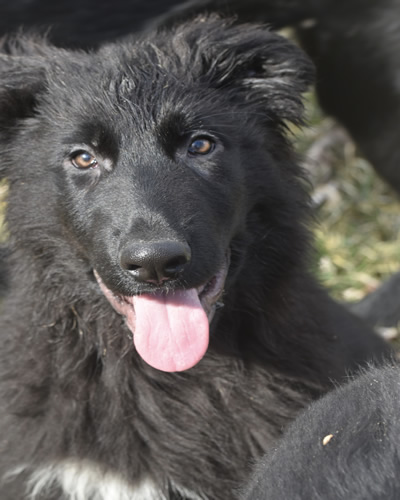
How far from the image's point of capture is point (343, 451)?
2.30 meters

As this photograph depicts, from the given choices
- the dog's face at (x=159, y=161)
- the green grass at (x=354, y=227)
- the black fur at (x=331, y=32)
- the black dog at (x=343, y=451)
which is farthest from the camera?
the green grass at (x=354, y=227)

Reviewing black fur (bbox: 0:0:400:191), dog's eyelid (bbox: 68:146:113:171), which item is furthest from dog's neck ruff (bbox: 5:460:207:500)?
black fur (bbox: 0:0:400:191)

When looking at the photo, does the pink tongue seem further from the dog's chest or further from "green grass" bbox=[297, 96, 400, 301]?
"green grass" bbox=[297, 96, 400, 301]

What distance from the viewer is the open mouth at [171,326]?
2.74 meters

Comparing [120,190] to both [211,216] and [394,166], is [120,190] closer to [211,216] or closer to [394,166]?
[211,216]

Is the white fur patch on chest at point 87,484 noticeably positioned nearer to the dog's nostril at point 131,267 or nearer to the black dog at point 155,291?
the black dog at point 155,291

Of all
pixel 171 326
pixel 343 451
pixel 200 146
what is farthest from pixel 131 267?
pixel 343 451

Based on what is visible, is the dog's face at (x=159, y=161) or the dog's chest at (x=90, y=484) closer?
the dog's face at (x=159, y=161)

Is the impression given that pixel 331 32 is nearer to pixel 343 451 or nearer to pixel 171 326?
pixel 171 326

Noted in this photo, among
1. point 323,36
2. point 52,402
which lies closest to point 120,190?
point 52,402

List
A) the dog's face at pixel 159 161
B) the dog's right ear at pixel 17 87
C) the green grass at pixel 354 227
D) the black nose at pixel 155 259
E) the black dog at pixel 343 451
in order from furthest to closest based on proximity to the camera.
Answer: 1. the green grass at pixel 354 227
2. the dog's right ear at pixel 17 87
3. the dog's face at pixel 159 161
4. the black nose at pixel 155 259
5. the black dog at pixel 343 451

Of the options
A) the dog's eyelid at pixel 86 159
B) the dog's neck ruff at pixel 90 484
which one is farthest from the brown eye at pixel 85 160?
the dog's neck ruff at pixel 90 484

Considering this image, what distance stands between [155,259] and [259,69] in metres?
1.02

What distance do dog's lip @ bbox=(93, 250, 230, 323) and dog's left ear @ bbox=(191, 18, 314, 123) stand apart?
66 centimetres
